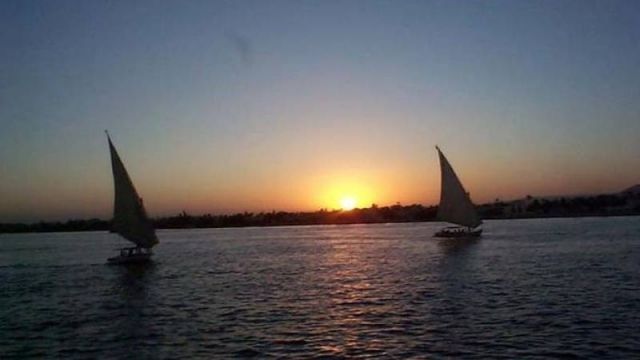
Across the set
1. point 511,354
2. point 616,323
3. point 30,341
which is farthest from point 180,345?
point 616,323

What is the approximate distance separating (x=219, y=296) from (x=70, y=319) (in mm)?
9724

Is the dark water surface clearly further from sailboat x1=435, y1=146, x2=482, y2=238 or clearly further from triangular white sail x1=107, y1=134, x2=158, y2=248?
sailboat x1=435, y1=146, x2=482, y2=238

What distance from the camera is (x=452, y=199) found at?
86.9 metres

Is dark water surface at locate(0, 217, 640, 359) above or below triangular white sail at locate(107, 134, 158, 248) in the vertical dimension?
below

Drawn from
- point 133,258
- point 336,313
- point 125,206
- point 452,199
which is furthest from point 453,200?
point 336,313

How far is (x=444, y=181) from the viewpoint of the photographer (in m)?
85.8

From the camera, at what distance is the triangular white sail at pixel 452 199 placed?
85.6 meters

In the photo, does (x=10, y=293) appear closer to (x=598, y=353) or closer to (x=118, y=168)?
(x=118, y=168)

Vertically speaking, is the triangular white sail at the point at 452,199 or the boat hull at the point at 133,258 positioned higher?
the triangular white sail at the point at 452,199

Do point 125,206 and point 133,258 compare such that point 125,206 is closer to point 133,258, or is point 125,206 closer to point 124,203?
point 124,203

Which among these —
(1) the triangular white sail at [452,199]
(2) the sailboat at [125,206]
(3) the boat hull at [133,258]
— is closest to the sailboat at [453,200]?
(1) the triangular white sail at [452,199]

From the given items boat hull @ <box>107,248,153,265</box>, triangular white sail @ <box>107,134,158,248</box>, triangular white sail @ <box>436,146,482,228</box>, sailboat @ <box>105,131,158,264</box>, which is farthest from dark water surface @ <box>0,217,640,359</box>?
triangular white sail @ <box>436,146,482,228</box>

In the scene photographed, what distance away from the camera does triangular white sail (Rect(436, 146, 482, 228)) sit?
3369 inches

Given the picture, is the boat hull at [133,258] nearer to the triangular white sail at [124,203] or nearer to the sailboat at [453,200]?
the triangular white sail at [124,203]
